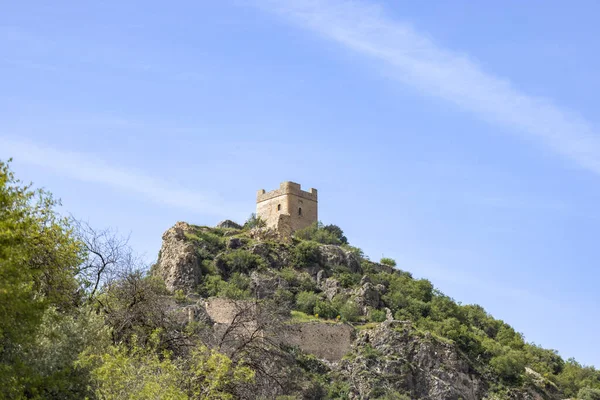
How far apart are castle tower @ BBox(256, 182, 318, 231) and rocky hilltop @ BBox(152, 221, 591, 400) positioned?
7.48 feet

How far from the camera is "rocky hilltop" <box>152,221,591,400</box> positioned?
52844 millimetres

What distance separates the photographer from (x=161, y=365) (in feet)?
73.3

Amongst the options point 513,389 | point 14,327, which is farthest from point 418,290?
point 14,327

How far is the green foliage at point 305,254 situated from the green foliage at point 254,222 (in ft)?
28.4

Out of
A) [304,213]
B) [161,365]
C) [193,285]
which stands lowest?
[161,365]

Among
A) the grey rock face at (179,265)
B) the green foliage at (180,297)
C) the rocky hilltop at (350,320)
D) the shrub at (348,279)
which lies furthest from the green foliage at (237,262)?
the shrub at (348,279)

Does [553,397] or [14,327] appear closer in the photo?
[14,327]

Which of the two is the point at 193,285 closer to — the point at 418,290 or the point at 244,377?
the point at 418,290

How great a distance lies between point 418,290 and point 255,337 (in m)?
44.1

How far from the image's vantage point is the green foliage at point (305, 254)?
64.9 m

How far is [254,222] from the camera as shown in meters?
75.9

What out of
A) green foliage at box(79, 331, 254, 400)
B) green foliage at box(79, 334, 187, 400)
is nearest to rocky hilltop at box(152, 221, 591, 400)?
green foliage at box(79, 331, 254, 400)

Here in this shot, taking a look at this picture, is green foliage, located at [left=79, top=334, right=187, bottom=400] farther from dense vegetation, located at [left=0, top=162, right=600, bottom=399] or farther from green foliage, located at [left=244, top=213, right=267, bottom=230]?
green foliage, located at [left=244, top=213, right=267, bottom=230]

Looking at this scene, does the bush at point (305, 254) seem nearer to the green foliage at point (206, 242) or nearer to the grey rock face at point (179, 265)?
the green foliage at point (206, 242)
